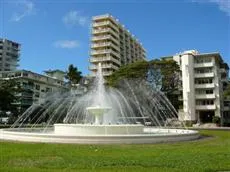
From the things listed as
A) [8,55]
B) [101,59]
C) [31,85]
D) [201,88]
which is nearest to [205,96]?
[201,88]

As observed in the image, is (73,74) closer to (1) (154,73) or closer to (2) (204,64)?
(1) (154,73)

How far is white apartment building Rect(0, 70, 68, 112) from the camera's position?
334ft

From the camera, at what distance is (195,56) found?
79.7 meters

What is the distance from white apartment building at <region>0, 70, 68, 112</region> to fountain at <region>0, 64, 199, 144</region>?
21914 mm

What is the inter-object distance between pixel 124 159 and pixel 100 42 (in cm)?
9216

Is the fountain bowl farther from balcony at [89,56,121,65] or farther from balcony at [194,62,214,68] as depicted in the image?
balcony at [89,56,121,65]

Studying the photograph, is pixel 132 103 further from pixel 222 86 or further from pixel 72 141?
pixel 72 141

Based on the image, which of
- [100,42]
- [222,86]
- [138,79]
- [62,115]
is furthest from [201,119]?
[100,42]

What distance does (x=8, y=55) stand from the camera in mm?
136500

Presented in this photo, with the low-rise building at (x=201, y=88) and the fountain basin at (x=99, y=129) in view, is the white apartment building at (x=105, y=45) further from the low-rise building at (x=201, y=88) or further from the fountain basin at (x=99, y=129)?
the fountain basin at (x=99, y=129)

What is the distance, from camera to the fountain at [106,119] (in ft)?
66.6

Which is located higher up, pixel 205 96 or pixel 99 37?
pixel 99 37

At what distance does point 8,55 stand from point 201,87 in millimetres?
85157

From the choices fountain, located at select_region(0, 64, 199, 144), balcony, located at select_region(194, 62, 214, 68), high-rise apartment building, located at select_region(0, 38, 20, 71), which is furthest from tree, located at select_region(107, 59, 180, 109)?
high-rise apartment building, located at select_region(0, 38, 20, 71)
